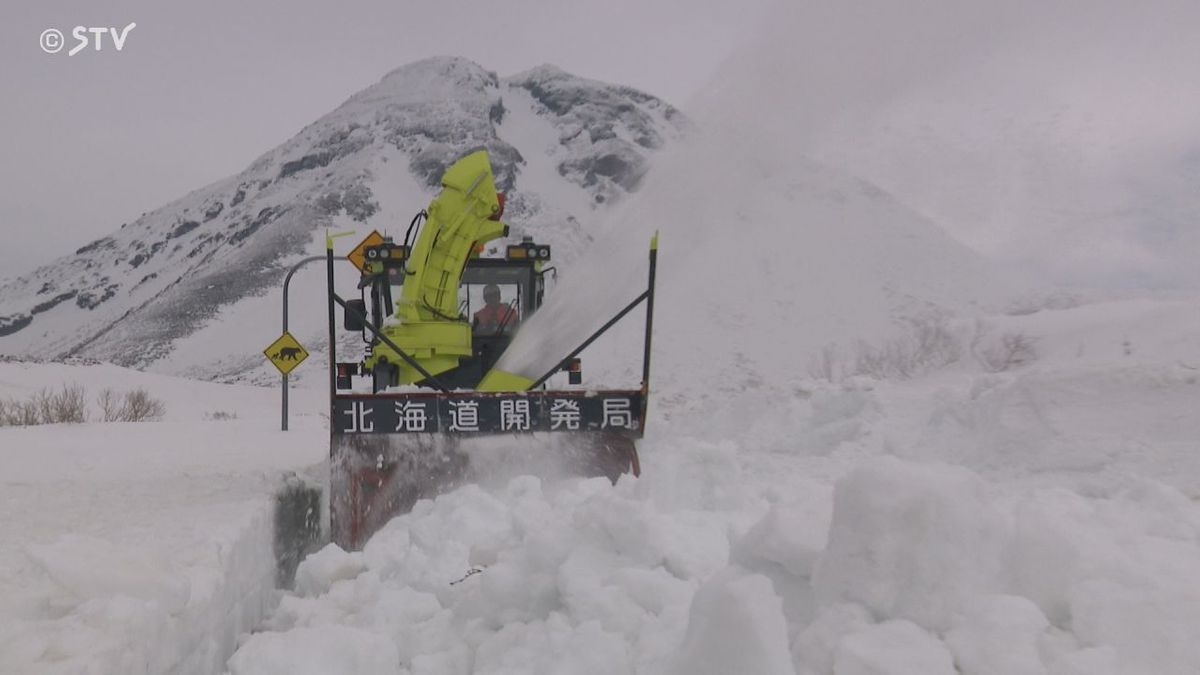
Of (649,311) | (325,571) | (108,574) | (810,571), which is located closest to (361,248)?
(649,311)

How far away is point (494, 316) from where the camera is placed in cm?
709

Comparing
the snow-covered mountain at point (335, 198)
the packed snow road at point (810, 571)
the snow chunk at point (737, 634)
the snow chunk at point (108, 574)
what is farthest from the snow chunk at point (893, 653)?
the snow-covered mountain at point (335, 198)

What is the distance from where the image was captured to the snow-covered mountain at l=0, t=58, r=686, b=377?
154 feet

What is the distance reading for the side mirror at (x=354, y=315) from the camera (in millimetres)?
6062

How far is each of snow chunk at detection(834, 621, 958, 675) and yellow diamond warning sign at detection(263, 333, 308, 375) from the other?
10.4 meters

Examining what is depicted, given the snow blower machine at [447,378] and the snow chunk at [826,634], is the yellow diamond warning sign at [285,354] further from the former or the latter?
the snow chunk at [826,634]

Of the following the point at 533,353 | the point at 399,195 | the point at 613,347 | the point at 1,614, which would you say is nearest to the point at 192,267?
the point at 399,195

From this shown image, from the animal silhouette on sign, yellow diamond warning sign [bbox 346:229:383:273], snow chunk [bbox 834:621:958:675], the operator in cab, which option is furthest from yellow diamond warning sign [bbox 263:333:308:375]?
snow chunk [bbox 834:621:958:675]

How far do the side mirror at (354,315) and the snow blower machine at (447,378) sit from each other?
0.02 meters

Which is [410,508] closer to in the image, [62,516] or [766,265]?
[62,516]

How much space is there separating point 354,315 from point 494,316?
4.42 ft

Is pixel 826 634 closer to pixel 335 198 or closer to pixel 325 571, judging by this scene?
pixel 325 571

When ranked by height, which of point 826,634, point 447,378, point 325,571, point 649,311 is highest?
point 649,311

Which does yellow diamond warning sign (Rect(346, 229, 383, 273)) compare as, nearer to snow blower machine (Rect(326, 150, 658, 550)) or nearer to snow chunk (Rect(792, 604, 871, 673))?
snow blower machine (Rect(326, 150, 658, 550))
